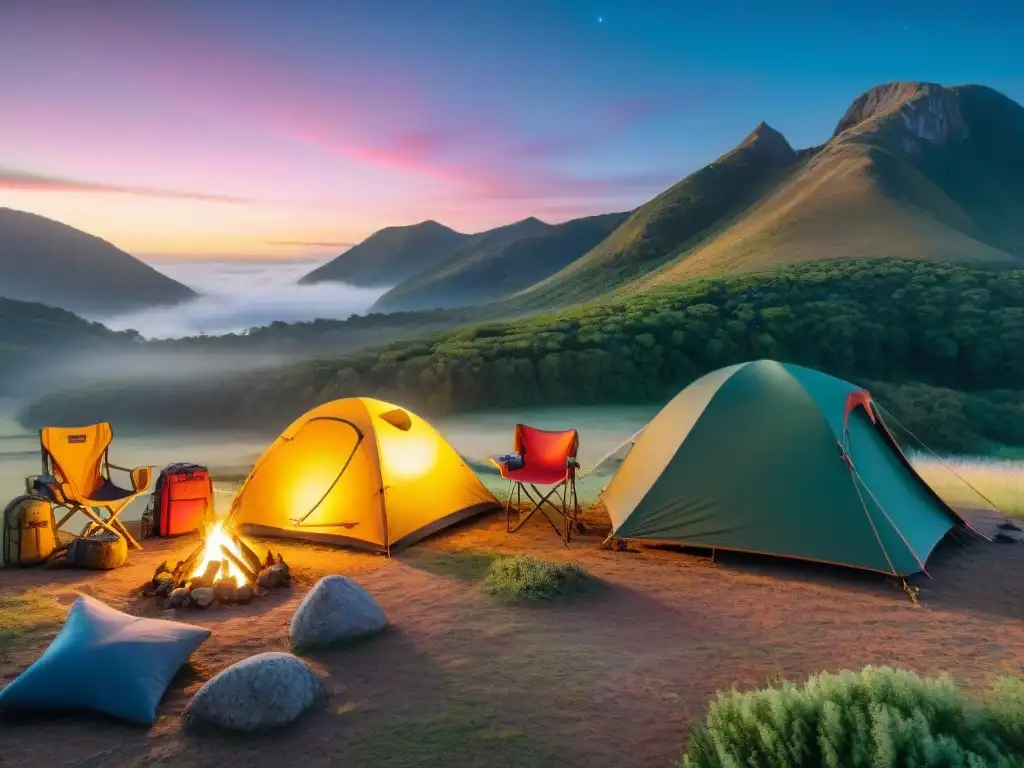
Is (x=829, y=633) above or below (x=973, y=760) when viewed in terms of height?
below

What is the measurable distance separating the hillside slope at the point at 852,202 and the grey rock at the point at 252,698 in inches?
2680

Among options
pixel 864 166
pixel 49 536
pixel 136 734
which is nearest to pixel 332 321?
pixel 49 536

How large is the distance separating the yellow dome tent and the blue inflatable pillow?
3.70 metres

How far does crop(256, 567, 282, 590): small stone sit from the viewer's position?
24.7 feet

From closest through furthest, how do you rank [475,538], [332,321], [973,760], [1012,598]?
1. [973,760]
2. [1012,598]
3. [475,538]
4. [332,321]

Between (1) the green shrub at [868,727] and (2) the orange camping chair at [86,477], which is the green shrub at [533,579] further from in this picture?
(2) the orange camping chair at [86,477]

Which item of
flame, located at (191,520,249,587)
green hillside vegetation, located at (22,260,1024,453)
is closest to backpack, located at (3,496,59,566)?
flame, located at (191,520,249,587)

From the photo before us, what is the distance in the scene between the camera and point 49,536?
8.42m

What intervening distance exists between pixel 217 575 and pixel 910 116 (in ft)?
481

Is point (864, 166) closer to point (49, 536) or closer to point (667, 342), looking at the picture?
point (667, 342)

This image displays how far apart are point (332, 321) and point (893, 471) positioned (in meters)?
64.2

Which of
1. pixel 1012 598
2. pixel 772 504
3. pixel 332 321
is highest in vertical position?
pixel 332 321

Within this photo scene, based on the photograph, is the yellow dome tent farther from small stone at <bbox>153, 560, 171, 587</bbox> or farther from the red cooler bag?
small stone at <bbox>153, 560, 171, 587</bbox>

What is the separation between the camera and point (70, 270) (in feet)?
316
